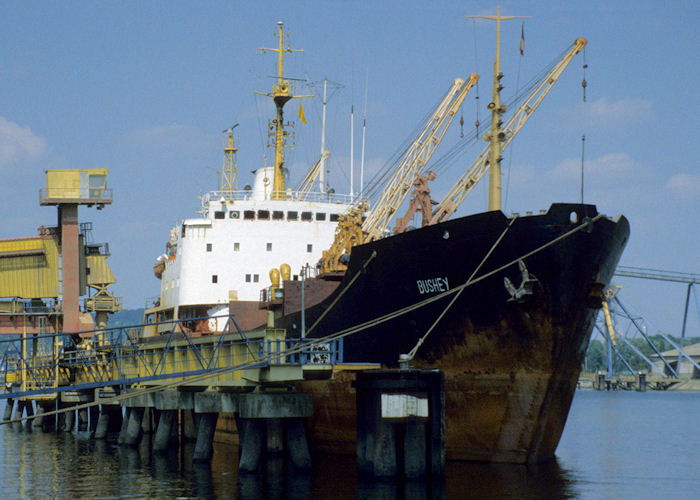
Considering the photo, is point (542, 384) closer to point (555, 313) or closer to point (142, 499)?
point (555, 313)

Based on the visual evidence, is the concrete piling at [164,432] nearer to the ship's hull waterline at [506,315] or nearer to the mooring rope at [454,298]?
the ship's hull waterline at [506,315]

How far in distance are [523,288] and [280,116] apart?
867 inches

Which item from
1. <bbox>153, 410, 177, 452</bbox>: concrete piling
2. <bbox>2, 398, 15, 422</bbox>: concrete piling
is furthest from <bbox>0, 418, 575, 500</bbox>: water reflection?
<bbox>2, 398, 15, 422</bbox>: concrete piling

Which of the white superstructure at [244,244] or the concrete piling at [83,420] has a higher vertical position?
the white superstructure at [244,244]

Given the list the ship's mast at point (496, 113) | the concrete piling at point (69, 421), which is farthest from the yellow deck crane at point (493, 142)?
the concrete piling at point (69, 421)

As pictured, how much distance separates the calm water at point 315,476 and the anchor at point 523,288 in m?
4.24

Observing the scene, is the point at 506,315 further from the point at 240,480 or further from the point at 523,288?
the point at 240,480

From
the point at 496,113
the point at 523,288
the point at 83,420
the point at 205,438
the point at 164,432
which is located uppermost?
the point at 496,113

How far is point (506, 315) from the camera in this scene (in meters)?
23.1

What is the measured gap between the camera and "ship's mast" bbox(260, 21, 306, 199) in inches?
1619

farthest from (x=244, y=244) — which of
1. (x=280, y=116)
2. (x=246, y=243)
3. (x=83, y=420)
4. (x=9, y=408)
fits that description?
(x=9, y=408)

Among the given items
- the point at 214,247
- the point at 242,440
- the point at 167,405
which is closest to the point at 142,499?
the point at 242,440

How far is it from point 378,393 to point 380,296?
456 centimetres

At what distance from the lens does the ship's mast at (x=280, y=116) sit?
41125 millimetres
